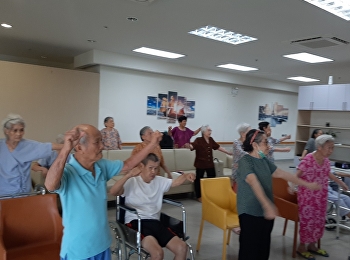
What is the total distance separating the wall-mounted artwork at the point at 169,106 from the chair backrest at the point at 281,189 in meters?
4.75

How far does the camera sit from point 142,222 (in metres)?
2.58

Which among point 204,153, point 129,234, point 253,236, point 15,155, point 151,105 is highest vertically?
point 151,105

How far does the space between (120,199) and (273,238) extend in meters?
2.30

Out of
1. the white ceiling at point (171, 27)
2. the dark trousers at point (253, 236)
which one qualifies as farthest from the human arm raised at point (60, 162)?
the white ceiling at point (171, 27)

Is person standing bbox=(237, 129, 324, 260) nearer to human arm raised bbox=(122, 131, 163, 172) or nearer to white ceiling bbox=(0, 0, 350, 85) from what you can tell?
human arm raised bbox=(122, 131, 163, 172)

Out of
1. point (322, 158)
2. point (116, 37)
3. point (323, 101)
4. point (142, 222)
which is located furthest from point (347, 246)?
point (116, 37)

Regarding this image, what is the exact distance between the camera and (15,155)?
2.61m

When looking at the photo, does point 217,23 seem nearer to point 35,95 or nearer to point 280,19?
point 280,19

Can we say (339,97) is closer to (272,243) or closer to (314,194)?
(314,194)

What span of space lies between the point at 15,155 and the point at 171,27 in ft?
9.81

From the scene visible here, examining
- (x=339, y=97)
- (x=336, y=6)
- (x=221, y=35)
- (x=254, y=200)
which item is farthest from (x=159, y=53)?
(x=254, y=200)

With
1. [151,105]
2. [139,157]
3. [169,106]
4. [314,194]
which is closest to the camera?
[139,157]

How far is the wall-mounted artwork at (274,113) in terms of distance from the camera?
35.5 feet

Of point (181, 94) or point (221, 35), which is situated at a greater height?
point (221, 35)
